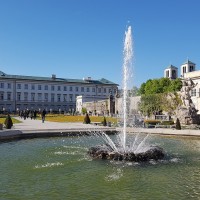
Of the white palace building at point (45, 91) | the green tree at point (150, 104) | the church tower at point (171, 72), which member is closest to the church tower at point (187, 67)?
the church tower at point (171, 72)

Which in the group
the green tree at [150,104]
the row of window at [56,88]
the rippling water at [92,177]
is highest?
the row of window at [56,88]

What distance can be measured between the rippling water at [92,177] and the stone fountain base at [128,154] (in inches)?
14.3

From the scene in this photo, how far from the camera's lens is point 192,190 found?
8602 millimetres

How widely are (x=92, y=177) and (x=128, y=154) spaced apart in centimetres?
290

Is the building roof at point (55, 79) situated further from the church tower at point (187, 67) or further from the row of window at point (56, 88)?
the church tower at point (187, 67)

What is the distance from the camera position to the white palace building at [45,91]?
327 ft

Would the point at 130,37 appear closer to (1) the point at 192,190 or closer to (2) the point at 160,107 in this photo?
(1) the point at 192,190

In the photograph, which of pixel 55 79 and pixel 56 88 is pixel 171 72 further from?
pixel 55 79

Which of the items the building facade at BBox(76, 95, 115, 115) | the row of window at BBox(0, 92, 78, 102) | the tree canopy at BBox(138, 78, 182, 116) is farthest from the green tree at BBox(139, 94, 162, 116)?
the row of window at BBox(0, 92, 78, 102)

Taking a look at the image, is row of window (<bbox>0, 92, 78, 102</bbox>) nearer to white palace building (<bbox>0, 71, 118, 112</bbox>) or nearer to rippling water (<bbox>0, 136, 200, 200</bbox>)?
white palace building (<bbox>0, 71, 118, 112</bbox>)

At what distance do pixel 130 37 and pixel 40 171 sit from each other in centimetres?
928

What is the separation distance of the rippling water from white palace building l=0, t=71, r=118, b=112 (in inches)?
3376

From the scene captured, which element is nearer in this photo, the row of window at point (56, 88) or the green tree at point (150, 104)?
the green tree at point (150, 104)

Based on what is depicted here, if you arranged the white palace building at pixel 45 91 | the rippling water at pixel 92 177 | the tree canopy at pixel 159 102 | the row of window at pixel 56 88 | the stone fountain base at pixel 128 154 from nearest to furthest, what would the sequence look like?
the rippling water at pixel 92 177 → the stone fountain base at pixel 128 154 → the tree canopy at pixel 159 102 → the white palace building at pixel 45 91 → the row of window at pixel 56 88
